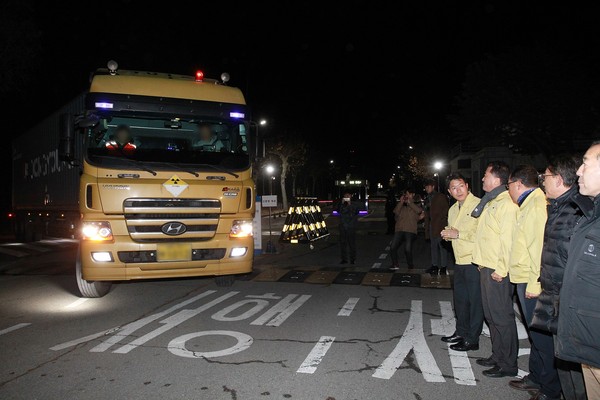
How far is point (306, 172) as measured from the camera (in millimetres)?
57719

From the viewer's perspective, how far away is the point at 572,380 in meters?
3.27

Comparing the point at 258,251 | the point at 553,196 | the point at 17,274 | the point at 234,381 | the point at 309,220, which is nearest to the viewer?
the point at 553,196

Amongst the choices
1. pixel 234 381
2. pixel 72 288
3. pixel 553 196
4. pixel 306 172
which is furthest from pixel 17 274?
pixel 306 172

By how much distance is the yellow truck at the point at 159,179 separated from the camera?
686 cm

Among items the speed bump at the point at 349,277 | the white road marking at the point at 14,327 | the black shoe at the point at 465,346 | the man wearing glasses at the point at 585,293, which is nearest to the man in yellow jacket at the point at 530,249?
A: the black shoe at the point at 465,346

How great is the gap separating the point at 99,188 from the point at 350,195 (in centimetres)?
629

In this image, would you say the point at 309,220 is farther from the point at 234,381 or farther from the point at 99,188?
the point at 234,381

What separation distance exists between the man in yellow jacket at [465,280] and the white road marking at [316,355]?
1342 mm

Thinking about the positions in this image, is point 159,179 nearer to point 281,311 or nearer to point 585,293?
point 281,311

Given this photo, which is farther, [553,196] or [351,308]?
[351,308]

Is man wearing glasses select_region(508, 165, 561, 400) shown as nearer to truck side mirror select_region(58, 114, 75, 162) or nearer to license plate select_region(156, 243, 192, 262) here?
license plate select_region(156, 243, 192, 262)

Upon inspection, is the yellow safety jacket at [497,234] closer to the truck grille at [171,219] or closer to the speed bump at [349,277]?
the truck grille at [171,219]

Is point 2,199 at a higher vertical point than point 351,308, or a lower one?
higher

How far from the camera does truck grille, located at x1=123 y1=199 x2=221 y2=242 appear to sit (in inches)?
272
